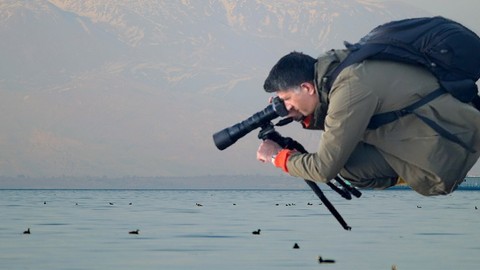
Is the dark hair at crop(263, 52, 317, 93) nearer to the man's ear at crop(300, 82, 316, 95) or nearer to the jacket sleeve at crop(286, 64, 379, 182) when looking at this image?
the man's ear at crop(300, 82, 316, 95)

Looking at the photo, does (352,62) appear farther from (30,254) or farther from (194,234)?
(194,234)

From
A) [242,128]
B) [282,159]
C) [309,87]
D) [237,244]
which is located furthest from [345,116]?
[237,244]

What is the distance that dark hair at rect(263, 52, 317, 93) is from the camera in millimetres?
7891

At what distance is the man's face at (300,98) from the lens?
26.2ft

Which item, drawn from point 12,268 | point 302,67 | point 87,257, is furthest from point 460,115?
point 87,257

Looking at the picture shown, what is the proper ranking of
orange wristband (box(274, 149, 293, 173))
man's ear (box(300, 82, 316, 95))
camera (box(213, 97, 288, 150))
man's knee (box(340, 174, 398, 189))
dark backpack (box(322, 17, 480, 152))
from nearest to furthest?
man's ear (box(300, 82, 316, 95)), dark backpack (box(322, 17, 480, 152)), camera (box(213, 97, 288, 150)), orange wristband (box(274, 149, 293, 173)), man's knee (box(340, 174, 398, 189))

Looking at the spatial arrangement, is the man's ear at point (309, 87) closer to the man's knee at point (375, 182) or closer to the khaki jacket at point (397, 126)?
the khaki jacket at point (397, 126)

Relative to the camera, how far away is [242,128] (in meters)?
8.55

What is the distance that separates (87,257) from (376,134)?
1103 inches

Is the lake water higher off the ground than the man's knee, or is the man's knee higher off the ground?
the lake water

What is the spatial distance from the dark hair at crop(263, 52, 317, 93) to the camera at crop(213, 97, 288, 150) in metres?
0.35

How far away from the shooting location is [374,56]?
26.9ft

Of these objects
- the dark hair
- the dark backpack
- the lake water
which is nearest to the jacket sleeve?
the dark backpack

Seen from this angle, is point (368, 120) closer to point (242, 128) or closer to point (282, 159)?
point (282, 159)
